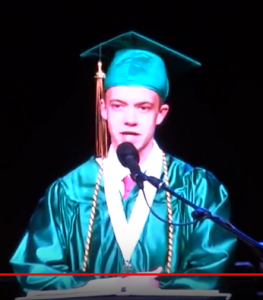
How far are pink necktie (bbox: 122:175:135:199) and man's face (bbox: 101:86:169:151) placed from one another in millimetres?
158

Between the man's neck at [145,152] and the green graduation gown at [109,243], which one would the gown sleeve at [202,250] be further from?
the man's neck at [145,152]

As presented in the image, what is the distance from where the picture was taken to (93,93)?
10.7 feet

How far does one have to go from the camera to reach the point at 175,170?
10.5ft

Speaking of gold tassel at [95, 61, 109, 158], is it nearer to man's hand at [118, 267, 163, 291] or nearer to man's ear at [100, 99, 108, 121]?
man's ear at [100, 99, 108, 121]

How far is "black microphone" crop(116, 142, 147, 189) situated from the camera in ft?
8.42

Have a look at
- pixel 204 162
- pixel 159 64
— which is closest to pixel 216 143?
pixel 204 162

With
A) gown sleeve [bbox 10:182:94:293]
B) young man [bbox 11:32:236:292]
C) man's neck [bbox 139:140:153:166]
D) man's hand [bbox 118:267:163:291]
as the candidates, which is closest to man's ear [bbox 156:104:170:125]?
young man [bbox 11:32:236:292]

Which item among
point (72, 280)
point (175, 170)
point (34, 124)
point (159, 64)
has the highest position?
point (159, 64)

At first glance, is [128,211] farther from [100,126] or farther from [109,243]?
[100,126]

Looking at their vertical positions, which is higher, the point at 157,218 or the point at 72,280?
the point at 157,218

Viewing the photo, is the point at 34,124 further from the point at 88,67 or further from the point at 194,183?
the point at 194,183

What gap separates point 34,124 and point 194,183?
848mm

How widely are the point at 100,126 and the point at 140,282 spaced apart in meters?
0.78

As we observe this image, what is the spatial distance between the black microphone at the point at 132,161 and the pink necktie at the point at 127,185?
332 millimetres
